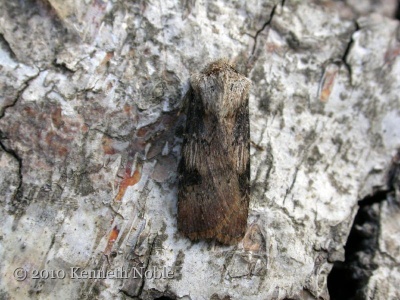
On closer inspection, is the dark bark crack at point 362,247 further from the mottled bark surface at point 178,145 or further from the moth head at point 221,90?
the moth head at point 221,90

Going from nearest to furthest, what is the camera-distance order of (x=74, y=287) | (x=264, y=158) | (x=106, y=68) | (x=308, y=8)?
(x=74, y=287)
(x=106, y=68)
(x=264, y=158)
(x=308, y=8)

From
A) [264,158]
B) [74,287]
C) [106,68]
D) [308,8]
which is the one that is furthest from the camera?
[308,8]

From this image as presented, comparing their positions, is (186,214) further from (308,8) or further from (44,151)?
(308,8)

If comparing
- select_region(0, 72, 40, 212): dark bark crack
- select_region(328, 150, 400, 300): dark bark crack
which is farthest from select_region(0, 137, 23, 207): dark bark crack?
select_region(328, 150, 400, 300): dark bark crack

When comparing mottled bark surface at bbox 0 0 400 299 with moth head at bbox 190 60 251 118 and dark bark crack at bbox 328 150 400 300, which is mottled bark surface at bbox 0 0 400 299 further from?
moth head at bbox 190 60 251 118

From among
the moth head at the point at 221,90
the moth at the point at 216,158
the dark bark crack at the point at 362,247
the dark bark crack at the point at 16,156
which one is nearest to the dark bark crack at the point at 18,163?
the dark bark crack at the point at 16,156

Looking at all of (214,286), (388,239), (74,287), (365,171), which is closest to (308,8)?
(365,171)
